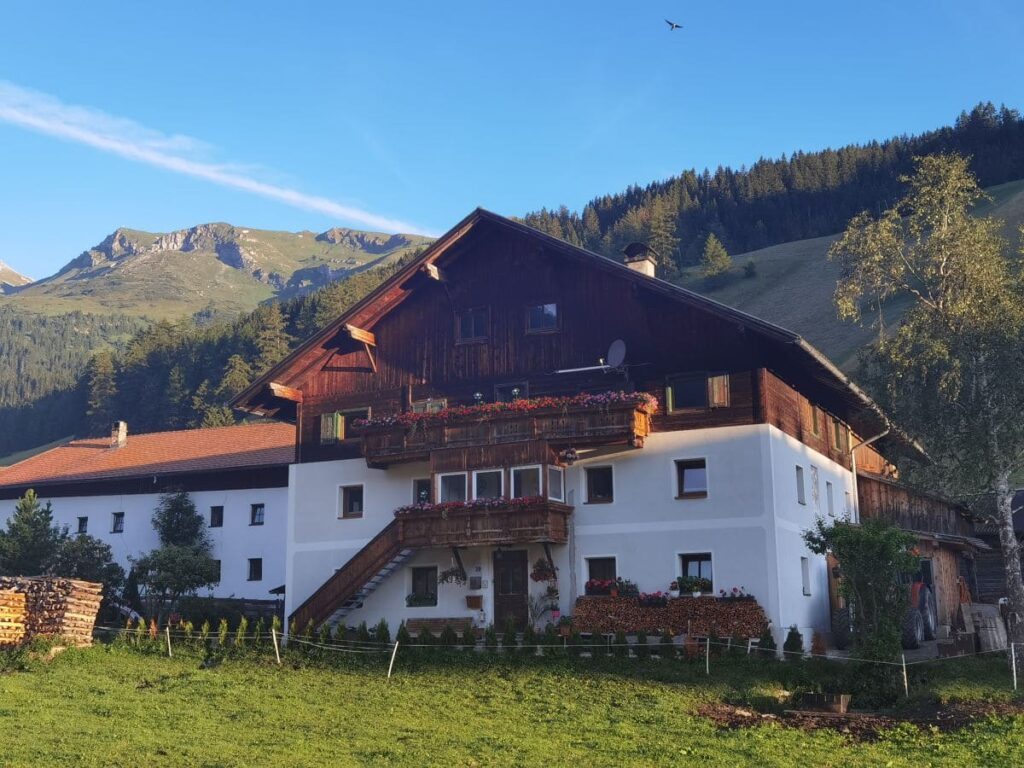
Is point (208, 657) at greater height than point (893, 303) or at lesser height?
lesser

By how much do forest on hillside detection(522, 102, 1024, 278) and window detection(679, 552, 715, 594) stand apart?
420 feet

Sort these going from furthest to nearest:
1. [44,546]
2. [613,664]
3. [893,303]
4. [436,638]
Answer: [893,303] < [44,546] < [436,638] < [613,664]

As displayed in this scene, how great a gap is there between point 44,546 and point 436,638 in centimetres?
2014

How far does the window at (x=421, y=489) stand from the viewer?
121ft

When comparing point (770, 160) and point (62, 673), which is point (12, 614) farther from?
point (770, 160)

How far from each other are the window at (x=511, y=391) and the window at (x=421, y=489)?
3754 millimetres

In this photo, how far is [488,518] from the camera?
33.2 m

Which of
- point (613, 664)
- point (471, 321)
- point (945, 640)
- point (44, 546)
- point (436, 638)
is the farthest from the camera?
point (44, 546)

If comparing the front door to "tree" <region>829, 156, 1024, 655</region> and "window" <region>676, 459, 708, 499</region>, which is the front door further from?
"tree" <region>829, 156, 1024, 655</region>

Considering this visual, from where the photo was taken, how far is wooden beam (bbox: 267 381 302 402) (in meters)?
39.7

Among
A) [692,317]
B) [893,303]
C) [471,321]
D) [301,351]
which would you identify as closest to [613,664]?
[692,317]

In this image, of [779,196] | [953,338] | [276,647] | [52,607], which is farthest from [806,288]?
[52,607]

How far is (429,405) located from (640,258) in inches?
361

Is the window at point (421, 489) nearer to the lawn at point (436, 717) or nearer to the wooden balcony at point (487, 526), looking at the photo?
the wooden balcony at point (487, 526)
